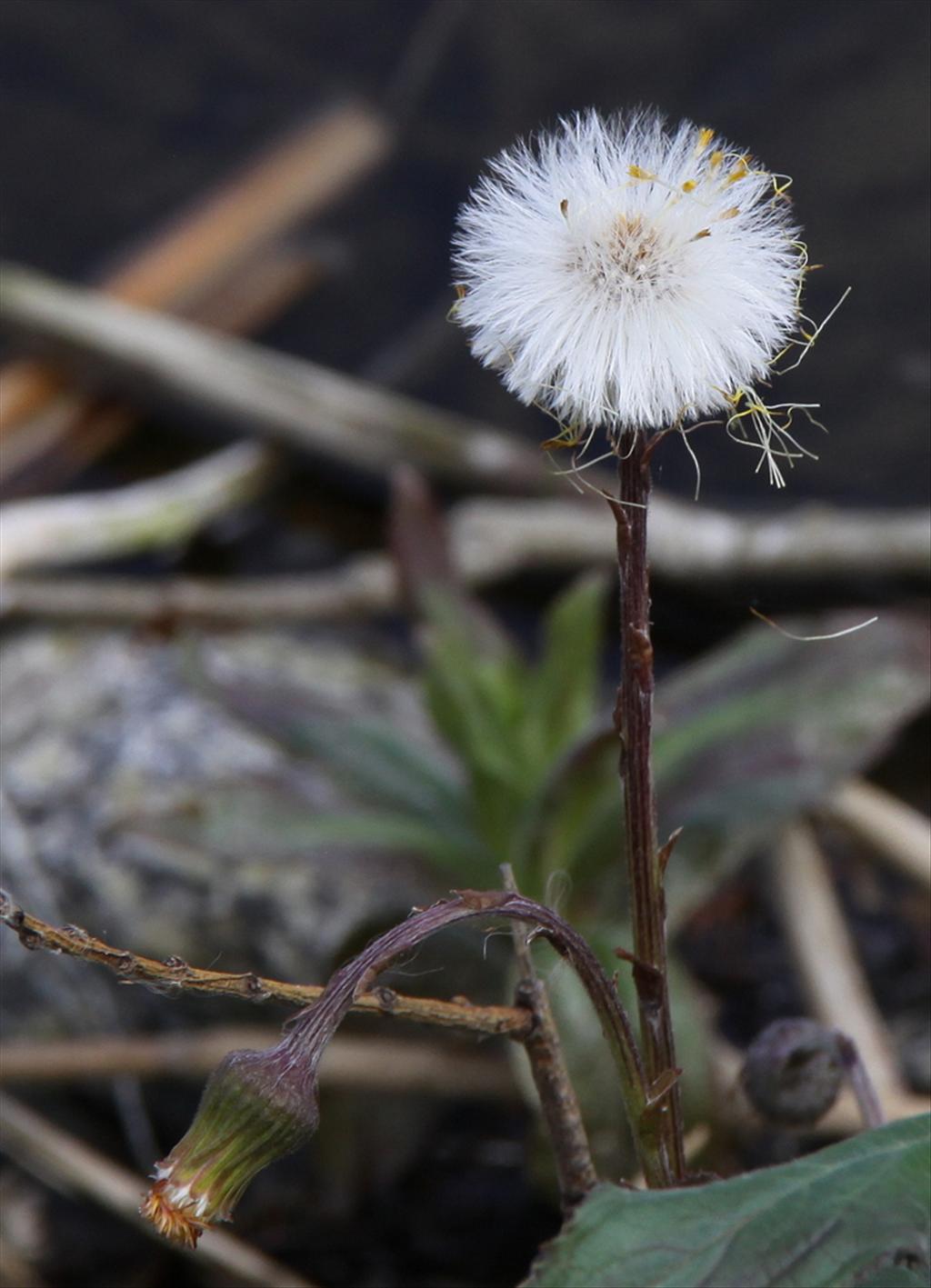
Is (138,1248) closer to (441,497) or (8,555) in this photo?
(8,555)

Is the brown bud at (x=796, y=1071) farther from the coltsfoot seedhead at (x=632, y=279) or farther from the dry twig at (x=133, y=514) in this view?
the dry twig at (x=133, y=514)

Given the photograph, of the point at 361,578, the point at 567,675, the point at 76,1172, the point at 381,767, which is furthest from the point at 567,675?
the point at 76,1172

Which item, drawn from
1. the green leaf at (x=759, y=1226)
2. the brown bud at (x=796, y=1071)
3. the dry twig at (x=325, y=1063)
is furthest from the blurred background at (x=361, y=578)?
the green leaf at (x=759, y=1226)

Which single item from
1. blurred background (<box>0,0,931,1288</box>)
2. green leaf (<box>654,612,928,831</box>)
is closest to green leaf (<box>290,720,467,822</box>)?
blurred background (<box>0,0,931,1288</box>)

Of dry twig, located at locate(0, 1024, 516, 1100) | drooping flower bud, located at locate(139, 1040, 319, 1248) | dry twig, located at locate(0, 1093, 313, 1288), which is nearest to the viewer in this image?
drooping flower bud, located at locate(139, 1040, 319, 1248)

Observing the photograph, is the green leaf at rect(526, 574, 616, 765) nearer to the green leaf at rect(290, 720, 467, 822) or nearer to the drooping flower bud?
the green leaf at rect(290, 720, 467, 822)

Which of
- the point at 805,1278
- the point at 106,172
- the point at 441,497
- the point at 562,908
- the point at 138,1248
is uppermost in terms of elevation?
the point at 106,172

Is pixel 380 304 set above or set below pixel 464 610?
above

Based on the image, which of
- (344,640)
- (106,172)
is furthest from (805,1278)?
(106,172)
